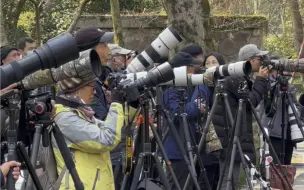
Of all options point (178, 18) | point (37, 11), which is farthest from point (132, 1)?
point (178, 18)

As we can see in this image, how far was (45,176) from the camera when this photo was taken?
4.46 m

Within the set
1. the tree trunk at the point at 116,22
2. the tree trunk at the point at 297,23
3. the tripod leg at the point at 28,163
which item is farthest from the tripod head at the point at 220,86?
the tree trunk at the point at 297,23

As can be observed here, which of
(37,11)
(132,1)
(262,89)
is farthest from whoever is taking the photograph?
(132,1)

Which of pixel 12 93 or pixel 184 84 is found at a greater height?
pixel 12 93

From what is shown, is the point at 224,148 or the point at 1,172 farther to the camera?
the point at 224,148

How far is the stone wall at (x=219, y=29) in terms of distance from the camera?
648 inches

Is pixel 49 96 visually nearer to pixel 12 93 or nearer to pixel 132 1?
pixel 12 93

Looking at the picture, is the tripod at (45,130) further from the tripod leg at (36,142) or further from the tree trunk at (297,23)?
the tree trunk at (297,23)

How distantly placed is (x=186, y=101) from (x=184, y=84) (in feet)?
1.94

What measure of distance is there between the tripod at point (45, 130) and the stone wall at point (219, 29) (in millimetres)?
12186

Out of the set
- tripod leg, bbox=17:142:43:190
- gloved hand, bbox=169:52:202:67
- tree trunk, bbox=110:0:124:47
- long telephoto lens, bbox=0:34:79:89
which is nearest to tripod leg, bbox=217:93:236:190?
gloved hand, bbox=169:52:202:67

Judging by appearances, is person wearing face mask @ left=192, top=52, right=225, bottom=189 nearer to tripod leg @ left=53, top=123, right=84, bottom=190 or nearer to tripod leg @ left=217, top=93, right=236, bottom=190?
tripod leg @ left=217, top=93, right=236, bottom=190

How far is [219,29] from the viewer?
54.3 ft

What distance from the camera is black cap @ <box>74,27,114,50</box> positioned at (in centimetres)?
499
